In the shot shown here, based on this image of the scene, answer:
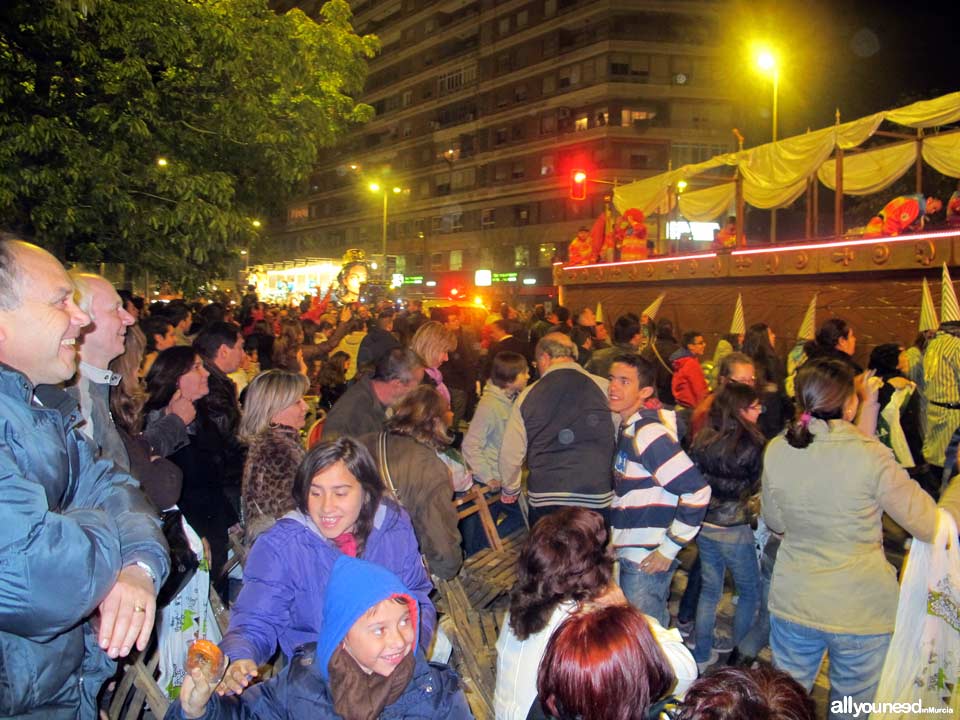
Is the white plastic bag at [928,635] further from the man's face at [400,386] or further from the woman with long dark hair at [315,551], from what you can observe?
the man's face at [400,386]

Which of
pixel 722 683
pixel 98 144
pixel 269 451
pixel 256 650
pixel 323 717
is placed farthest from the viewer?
pixel 98 144

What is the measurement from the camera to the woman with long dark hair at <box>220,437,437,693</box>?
2461 mm

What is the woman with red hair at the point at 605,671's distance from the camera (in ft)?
5.62

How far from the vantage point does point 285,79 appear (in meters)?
10.1

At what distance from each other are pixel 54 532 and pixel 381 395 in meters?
3.30

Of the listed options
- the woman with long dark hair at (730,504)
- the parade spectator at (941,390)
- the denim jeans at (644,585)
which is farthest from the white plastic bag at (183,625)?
the parade spectator at (941,390)

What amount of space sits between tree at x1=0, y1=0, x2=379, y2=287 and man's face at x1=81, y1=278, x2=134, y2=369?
2.68 metres

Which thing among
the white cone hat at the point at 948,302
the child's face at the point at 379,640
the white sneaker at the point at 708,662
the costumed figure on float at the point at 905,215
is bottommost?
the white sneaker at the point at 708,662

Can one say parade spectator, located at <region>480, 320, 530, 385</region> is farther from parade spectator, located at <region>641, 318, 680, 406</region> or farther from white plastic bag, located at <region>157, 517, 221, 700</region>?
white plastic bag, located at <region>157, 517, 221, 700</region>

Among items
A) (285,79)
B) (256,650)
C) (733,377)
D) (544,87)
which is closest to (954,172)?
(733,377)

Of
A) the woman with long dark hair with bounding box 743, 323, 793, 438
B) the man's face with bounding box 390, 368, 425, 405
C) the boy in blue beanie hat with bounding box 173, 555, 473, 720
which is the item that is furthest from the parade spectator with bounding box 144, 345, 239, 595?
the woman with long dark hair with bounding box 743, 323, 793, 438

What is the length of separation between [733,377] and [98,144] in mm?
7499

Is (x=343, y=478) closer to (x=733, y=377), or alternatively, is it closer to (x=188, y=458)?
(x=188, y=458)

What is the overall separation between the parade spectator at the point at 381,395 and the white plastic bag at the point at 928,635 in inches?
120
